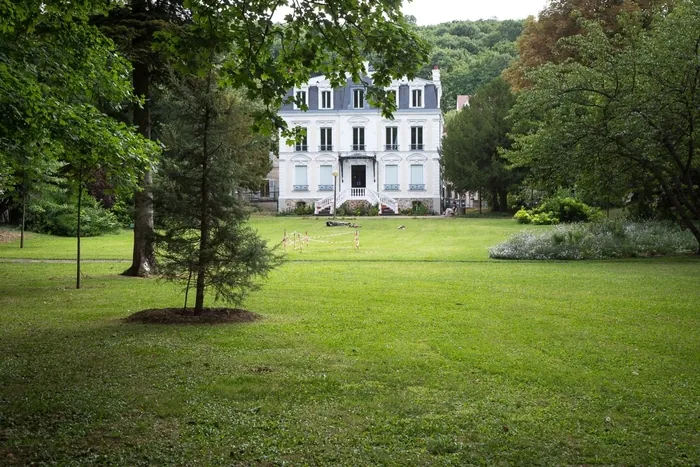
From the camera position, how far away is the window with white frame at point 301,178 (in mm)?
57000

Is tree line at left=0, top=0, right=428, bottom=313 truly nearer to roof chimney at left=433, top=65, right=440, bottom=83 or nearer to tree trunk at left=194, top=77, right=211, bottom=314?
tree trunk at left=194, top=77, right=211, bottom=314

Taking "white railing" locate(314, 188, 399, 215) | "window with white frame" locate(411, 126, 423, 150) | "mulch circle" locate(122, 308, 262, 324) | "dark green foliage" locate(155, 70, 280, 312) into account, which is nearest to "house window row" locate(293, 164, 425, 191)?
"window with white frame" locate(411, 126, 423, 150)

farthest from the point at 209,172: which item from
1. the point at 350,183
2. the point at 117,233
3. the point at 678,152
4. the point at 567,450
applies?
the point at 350,183

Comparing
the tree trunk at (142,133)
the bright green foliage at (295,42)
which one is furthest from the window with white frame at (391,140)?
the bright green foliage at (295,42)

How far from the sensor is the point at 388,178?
2221 inches

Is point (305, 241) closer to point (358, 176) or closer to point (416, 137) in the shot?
point (358, 176)

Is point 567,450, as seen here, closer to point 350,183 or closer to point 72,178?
point 72,178

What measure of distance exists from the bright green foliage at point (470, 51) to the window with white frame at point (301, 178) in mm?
26913

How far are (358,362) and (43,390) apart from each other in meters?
3.39

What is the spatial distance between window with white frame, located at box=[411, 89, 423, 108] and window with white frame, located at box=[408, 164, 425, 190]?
16.1ft

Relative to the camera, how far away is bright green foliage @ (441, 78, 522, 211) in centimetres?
4819

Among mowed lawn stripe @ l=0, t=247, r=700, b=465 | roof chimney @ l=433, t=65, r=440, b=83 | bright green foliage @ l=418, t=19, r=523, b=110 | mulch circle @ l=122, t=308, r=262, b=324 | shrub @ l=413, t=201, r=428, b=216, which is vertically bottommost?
mowed lawn stripe @ l=0, t=247, r=700, b=465

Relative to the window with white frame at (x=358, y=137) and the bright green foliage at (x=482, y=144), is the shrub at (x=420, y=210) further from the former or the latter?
the window with white frame at (x=358, y=137)

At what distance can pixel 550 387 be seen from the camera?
709 centimetres
